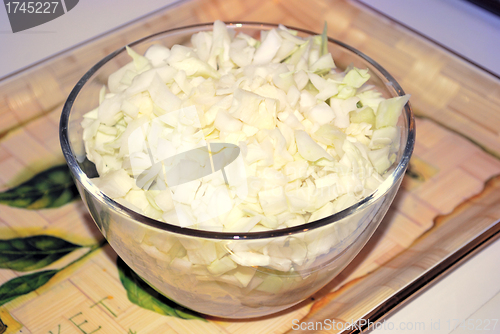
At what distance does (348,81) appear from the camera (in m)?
0.56

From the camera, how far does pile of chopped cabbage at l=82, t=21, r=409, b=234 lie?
A: 448 mm

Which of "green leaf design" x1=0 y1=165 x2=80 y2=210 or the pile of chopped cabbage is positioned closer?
the pile of chopped cabbage

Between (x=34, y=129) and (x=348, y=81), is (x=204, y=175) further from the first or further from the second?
(x=34, y=129)

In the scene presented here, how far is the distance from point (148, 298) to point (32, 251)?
0.16 m

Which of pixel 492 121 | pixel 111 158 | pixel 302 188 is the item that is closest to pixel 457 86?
pixel 492 121

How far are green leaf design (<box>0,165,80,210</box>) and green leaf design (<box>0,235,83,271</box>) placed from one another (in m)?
0.05

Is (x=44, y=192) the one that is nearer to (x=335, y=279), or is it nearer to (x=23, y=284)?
(x=23, y=284)

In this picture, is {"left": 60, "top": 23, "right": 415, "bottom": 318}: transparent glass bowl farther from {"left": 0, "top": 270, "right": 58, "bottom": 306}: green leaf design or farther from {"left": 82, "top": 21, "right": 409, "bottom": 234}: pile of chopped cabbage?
{"left": 0, "top": 270, "right": 58, "bottom": 306}: green leaf design

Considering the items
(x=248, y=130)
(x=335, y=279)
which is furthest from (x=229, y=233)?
(x=335, y=279)

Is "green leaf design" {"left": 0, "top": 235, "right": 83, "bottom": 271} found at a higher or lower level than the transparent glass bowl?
lower

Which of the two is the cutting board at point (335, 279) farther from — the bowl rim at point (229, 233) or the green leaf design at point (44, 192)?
the bowl rim at point (229, 233)

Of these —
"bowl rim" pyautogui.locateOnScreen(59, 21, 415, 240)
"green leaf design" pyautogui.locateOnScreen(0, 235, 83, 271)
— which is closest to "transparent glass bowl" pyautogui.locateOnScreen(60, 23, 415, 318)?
"bowl rim" pyautogui.locateOnScreen(59, 21, 415, 240)

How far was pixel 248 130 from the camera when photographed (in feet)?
1.59

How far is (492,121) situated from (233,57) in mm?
427
